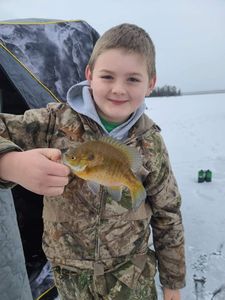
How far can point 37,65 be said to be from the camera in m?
3.29

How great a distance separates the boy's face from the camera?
5.91 feet

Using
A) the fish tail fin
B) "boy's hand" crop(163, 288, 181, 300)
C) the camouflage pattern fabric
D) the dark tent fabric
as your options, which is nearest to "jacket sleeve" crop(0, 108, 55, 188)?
the fish tail fin

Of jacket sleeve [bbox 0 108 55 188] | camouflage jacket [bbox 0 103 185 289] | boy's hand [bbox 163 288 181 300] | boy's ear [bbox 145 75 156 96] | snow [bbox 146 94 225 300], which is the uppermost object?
boy's ear [bbox 145 75 156 96]

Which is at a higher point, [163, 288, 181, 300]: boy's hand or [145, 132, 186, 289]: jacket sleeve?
[145, 132, 186, 289]: jacket sleeve

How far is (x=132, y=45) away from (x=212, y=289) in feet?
7.36

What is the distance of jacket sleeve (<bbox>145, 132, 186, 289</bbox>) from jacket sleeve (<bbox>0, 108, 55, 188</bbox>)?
523 millimetres

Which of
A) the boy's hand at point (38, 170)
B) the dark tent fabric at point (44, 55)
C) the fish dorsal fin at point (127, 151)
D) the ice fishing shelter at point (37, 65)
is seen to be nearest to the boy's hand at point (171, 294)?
the fish dorsal fin at point (127, 151)

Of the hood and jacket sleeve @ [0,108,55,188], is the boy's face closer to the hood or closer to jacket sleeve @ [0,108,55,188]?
the hood

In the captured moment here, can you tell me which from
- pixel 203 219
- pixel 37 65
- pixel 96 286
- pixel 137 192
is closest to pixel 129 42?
pixel 137 192

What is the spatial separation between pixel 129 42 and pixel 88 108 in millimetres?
361

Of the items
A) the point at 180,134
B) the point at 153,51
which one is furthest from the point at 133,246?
the point at 180,134

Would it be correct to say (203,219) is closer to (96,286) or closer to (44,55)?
(44,55)

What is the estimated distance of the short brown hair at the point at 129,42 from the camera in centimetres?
184

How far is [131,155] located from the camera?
4.99ft
